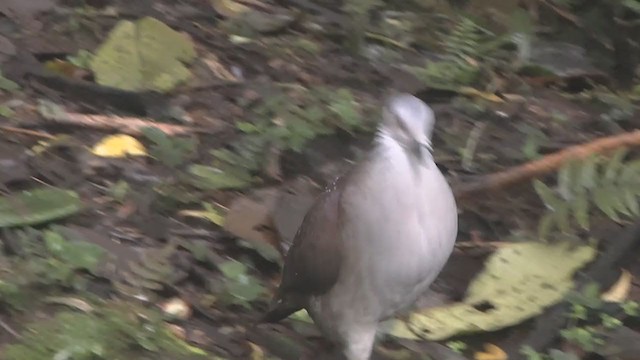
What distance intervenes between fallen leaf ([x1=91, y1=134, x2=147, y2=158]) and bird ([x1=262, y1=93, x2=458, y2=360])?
3.62 feet

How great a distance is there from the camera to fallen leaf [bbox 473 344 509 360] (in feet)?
9.62

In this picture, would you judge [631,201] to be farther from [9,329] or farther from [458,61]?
[9,329]

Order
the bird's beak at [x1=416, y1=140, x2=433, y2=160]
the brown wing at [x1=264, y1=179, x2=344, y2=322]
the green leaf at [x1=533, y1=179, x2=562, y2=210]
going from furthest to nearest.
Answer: the green leaf at [x1=533, y1=179, x2=562, y2=210], the brown wing at [x1=264, y1=179, x2=344, y2=322], the bird's beak at [x1=416, y1=140, x2=433, y2=160]

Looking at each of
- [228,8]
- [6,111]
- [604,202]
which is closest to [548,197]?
[604,202]

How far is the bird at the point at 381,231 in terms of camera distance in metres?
2.31

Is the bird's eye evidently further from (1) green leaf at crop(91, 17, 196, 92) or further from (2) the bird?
(1) green leaf at crop(91, 17, 196, 92)

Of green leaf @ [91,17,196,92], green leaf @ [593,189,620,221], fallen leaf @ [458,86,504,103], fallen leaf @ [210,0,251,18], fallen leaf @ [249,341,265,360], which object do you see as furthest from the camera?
fallen leaf @ [210,0,251,18]

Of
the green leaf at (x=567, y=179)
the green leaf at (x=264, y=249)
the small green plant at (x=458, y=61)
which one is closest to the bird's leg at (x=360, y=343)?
the green leaf at (x=264, y=249)

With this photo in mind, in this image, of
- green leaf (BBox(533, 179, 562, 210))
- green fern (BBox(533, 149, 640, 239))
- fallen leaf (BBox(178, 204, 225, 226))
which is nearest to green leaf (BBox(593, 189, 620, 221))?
green fern (BBox(533, 149, 640, 239))

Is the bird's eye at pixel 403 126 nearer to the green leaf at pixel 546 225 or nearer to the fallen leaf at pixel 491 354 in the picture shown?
the fallen leaf at pixel 491 354

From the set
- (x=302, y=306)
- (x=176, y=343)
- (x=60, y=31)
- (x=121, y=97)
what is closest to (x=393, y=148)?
(x=302, y=306)

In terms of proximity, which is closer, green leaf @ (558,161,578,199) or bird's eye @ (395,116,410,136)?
bird's eye @ (395,116,410,136)

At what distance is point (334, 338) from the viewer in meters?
2.62

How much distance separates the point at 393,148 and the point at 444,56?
2.30 metres
